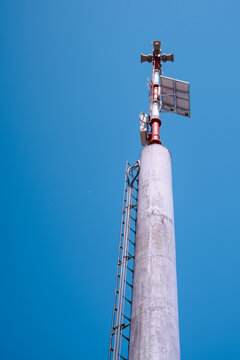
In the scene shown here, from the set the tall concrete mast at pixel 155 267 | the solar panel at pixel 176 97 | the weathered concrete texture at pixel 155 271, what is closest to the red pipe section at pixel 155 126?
the tall concrete mast at pixel 155 267

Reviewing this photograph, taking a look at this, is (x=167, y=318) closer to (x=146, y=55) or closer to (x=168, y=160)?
(x=168, y=160)

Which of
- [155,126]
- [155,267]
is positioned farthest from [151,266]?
[155,126]

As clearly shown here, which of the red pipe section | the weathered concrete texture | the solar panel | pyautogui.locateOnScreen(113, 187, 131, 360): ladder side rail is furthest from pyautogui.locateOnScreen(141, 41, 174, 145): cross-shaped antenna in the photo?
pyautogui.locateOnScreen(113, 187, 131, 360): ladder side rail

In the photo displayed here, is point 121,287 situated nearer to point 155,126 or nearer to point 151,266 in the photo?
point 151,266

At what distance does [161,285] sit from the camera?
1130cm

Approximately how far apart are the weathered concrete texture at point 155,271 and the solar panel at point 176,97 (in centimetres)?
485

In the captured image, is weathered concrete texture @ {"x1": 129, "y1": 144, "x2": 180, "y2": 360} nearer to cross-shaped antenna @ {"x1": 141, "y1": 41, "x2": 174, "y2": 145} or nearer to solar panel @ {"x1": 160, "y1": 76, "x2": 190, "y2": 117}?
cross-shaped antenna @ {"x1": 141, "y1": 41, "x2": 174, "y2": 145}

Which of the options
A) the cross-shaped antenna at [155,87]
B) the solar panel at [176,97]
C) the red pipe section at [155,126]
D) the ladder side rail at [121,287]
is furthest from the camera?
the solar panel at [176,97]

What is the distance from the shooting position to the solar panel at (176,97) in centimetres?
1912

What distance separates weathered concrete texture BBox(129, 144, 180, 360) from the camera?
10305 millimetres

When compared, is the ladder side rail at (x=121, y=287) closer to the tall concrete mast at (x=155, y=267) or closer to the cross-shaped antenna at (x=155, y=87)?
the tall concrete mast at (x=155, y=267)

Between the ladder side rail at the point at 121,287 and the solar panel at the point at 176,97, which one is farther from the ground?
the solar panel at the point at 176,97

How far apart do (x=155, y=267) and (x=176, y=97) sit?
9.85m

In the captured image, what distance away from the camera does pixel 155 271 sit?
11.6m
